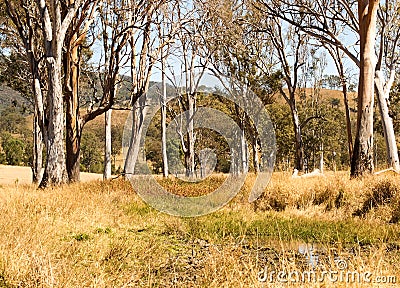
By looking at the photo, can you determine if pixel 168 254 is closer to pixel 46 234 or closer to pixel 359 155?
pixel 46 234

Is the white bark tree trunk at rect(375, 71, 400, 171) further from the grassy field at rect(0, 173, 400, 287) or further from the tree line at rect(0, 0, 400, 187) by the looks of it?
the grassy field at rect(0, 173, 400, 287)

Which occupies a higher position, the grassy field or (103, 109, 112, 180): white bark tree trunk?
(103, 109, 112, 180): white bark tree trunk

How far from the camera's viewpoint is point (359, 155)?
39.1ft

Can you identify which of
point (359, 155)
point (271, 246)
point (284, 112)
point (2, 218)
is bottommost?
point (271, 246)

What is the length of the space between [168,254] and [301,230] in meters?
2.73

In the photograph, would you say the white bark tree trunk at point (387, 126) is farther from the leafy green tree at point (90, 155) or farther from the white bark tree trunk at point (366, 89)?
the leafy green tree at point (90, 155)

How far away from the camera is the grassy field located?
4090 millimetres

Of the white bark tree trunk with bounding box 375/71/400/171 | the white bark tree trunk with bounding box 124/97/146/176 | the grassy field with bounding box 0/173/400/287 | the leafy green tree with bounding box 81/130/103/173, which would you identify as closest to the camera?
the grassy field with bounding box 0/173/400/287

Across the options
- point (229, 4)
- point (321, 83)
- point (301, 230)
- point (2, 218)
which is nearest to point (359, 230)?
point (301, 230)

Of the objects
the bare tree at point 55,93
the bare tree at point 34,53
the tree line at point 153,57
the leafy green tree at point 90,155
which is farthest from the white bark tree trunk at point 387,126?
the leafy green tree at point 90,155

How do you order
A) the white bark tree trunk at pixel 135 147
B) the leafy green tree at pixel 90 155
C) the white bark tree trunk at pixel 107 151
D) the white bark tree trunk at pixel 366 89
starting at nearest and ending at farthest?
the white bark tree trunk at pixel 366 89 < the white bark tree trunk at pixel 135 147 < the white bark tree trunk at pixel 107 151 < the leafy green tree at pixel 90 155

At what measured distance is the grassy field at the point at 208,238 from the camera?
13.4 feet

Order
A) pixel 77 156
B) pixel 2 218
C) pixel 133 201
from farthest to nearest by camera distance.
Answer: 1. pixel 77 156
2. pixel 133 201
3. pixel 2 218

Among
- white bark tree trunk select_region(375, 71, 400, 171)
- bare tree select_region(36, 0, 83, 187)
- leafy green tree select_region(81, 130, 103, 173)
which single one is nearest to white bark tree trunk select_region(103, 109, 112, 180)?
bare tree select_region(36, 0, 83, 187)
